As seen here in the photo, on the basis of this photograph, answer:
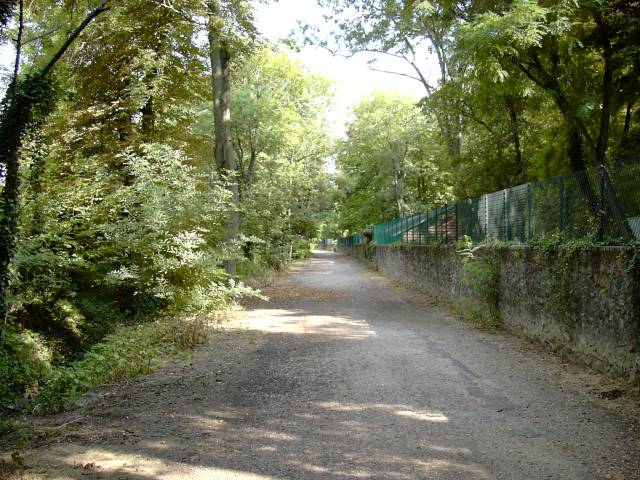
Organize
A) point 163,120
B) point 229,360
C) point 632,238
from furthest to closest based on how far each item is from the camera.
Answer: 1. point 163,120
2. point 229,360
3. point 632,238

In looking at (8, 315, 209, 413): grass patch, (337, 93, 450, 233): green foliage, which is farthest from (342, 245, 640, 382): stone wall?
(337, 93, 450, 233): green foliage

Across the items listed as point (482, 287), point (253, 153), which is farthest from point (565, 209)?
point (253, 153)

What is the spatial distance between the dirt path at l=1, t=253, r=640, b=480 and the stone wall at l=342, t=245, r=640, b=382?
466 millimetres

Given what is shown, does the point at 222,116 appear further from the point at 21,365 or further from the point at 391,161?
the point at 391,161

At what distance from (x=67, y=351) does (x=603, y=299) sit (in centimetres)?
1091

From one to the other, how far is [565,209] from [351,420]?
5452 millimetres

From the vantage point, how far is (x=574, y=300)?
7879 mm

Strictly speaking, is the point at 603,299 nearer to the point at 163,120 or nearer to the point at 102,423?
the point at 102,423

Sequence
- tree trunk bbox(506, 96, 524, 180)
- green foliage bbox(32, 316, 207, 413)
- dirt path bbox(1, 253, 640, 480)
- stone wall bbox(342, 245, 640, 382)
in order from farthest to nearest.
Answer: tree trunk bbox(506, 96, 524, 180), green foliage bbox(32, 316, 207, 413), stone wall bbox(342, 245, 640, 382), dirt path bbox(1, 253, 640, 480)

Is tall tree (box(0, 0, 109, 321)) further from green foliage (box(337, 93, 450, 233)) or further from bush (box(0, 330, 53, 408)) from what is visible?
green foliage (box(337, 93, 450, 233))

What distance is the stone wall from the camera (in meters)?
6.50

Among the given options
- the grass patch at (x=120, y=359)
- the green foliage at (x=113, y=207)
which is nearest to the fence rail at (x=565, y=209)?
the green foliage at (x=113, y=207)

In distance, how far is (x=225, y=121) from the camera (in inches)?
653

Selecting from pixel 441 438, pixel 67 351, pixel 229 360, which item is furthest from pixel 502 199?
pixel 67 351
